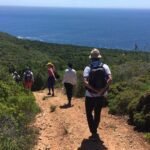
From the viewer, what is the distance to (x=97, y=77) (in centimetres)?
806

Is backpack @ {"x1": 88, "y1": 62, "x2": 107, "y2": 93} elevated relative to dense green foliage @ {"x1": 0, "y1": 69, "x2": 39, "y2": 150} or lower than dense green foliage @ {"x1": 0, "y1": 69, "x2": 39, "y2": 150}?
elevated

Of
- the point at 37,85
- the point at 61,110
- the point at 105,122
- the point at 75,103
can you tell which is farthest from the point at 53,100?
the point at 37,85

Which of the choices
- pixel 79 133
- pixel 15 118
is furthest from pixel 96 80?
pixel 15 118

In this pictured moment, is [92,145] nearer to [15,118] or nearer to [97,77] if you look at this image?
[97,77]

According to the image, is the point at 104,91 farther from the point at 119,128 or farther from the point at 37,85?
the point at 37,85

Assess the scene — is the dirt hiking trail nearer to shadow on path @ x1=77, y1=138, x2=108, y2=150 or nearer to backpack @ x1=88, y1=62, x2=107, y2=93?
shadow on path @ x1=77, y1=138, x2=108, y2=150

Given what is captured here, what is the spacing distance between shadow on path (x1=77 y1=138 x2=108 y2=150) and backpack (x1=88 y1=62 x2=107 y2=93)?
980 mm

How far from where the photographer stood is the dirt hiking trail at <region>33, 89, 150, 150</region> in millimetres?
8211

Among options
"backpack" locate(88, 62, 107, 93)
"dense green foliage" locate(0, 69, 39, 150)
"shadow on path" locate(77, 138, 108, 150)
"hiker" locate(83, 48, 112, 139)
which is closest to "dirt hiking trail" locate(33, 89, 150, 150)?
"shadow on path" locate(77, 138, 108, 150)

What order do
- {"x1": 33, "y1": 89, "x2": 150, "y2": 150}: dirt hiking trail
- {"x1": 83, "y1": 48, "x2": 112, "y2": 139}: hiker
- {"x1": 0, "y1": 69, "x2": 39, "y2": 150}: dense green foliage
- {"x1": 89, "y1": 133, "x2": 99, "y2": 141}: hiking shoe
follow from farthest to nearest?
{"x1": 89, "y1": 133, "x2": 99, "y2": 141}: hiking shoe → {"x1": 33, "y1": 89, "x2": 150, "y2": 150}: dirt hiking trail → {"x1": 83, "y1": 48, "x2": 112, "y2": 139}: hiker → {"x1": 0, "y1": 69, "x2": 39, "y2": 150}: dense green foliage

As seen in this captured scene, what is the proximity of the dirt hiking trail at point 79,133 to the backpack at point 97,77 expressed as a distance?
3.47ft

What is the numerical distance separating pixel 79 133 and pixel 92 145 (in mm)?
991

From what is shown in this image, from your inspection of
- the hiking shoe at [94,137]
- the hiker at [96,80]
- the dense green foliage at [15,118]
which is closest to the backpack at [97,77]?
the hiker at [96,80]

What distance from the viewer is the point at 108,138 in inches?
340
